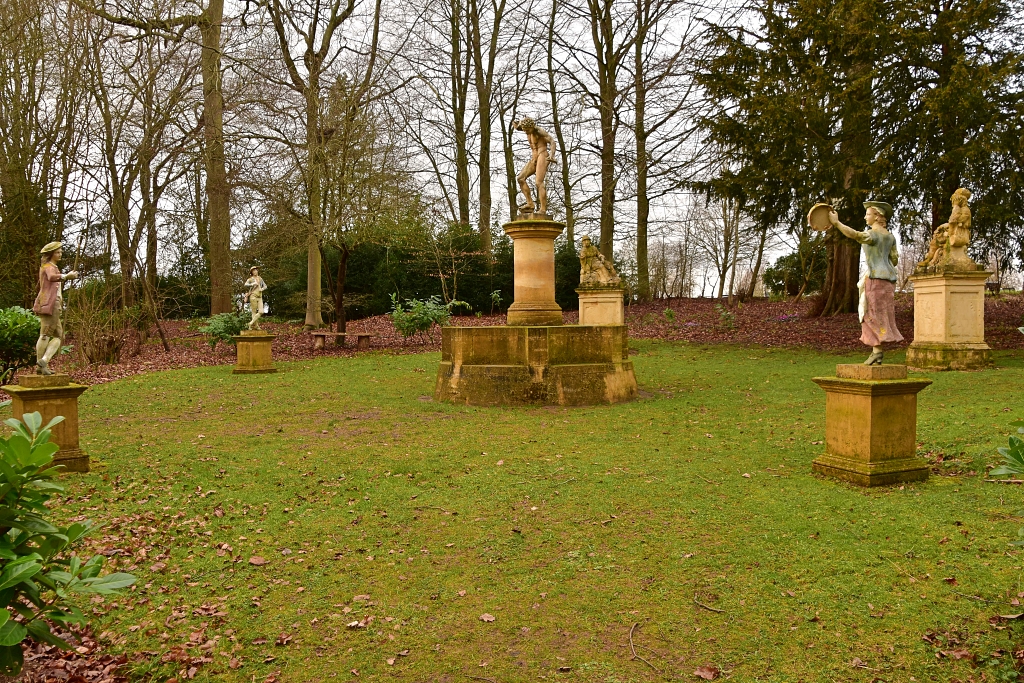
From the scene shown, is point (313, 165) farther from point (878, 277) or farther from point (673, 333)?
point (878, 277)

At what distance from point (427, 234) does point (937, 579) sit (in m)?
19.1

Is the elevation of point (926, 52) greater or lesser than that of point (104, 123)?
greater

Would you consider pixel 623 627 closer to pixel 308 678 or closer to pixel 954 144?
pixel 308 678

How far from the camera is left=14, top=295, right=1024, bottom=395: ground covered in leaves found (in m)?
16.3

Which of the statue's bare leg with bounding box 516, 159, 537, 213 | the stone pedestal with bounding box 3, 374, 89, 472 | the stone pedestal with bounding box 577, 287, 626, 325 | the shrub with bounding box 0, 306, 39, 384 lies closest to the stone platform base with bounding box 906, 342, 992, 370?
the stone pedestal with bounding box 577, 287, 626, 325

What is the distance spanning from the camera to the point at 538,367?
10.2 meters

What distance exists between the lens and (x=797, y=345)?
18156mm

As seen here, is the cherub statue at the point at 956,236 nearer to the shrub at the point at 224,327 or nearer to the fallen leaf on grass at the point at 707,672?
the fallen leaf on grass at the point at 707,672

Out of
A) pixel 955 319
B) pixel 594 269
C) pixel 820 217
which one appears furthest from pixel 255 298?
pixel 955 319

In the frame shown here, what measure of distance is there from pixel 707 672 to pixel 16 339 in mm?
14327

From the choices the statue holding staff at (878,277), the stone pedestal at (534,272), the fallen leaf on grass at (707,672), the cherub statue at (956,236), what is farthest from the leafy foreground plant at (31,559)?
the cherub statue at (956,236)

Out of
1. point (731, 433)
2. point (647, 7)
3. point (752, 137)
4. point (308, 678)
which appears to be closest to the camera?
point (308, 678)

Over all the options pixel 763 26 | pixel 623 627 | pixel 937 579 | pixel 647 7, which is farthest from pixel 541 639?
pixel 647 7

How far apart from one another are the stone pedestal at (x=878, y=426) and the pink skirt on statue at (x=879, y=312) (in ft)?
1.34
